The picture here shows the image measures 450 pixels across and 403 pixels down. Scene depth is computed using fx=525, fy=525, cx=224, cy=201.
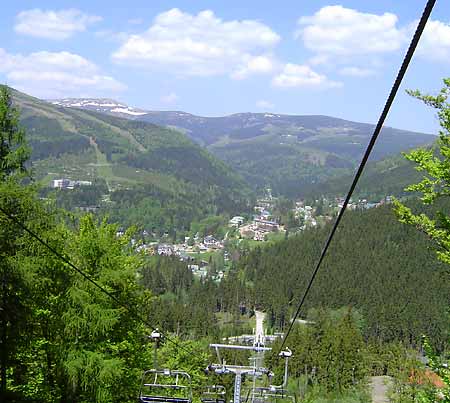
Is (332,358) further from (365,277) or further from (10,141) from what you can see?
(365,277)

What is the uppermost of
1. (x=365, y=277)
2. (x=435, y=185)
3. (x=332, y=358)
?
(x=435, y=185)

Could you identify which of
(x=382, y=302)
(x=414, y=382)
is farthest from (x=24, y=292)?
(x=382, y=302)

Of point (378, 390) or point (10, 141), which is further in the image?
point (378, 390)

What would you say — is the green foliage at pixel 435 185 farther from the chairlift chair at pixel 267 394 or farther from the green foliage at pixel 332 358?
the green foliage at pixel 332 358

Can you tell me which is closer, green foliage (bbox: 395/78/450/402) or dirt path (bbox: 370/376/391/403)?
green foliage (bbox: 395/78/450/402)

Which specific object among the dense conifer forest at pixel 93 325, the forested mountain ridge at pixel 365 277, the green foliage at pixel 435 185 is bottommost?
the forested mountain ridge at pixel 365 277

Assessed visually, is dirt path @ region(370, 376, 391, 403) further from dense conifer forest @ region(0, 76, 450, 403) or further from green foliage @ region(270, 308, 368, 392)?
green foliage @ region(270, 308, 368, 392)

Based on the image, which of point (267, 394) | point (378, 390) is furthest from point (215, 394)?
point (378, 390)

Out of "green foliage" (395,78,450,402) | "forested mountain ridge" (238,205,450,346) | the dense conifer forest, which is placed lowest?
"forested mountain ridge" (238,205,450,346)

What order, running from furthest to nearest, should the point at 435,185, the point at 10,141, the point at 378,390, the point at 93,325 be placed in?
the point at 378,390 < the point at 93,325 < the point at 10,141 < the point at 435,185

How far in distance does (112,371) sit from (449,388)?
8.99 m

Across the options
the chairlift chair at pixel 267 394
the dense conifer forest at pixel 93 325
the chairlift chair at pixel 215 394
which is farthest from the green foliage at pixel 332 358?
the chairlift chair at pixel 215 394

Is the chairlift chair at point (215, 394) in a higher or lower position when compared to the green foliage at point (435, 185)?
lower

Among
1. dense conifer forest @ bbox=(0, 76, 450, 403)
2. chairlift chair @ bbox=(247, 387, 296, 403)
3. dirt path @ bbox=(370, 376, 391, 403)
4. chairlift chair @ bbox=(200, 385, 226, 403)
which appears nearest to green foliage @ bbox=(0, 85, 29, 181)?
dense conifer forest @ bbox=(0, 76, 450, 403)
